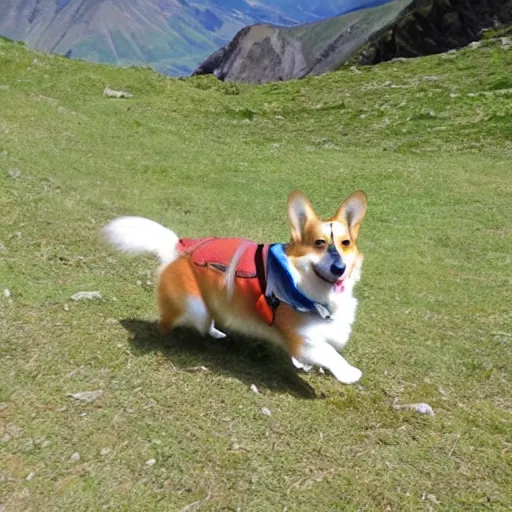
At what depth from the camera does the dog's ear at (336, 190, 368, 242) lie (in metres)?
4.64

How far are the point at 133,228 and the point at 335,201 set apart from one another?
21.7ft

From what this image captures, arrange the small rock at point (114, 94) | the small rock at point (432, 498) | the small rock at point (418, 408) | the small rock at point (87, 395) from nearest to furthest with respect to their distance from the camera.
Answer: the small rock at point (432, 498) → the small rock at point (87, 395) → the small rock at point (418, 408) → the small rock at point (114, 94)

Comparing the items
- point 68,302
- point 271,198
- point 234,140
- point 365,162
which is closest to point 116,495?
point 68,302

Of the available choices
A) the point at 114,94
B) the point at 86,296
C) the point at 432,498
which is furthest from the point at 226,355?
the point at 114,94

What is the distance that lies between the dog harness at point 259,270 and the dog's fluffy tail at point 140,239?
0.67 ft

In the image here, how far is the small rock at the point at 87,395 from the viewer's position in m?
4.49

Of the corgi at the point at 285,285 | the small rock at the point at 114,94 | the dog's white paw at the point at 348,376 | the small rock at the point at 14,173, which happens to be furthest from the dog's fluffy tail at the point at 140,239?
the small rock at the point at 114,94

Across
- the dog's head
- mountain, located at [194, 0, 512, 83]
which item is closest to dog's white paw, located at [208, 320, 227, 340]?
the dog's head

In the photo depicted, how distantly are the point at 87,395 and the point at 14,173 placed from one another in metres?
6.28

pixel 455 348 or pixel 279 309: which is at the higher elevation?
pixel 279 309

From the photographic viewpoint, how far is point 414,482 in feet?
12.5

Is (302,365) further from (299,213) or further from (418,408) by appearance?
(299,213)

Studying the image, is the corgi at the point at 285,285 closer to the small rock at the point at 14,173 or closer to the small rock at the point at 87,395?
the small rock at the point at 87,395

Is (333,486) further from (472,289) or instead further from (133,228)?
(472,289)
